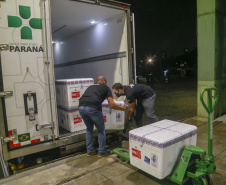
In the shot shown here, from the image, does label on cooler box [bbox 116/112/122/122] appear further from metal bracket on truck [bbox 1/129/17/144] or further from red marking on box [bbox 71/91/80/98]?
metal bracket on truck [bbox 1/129/17/144]

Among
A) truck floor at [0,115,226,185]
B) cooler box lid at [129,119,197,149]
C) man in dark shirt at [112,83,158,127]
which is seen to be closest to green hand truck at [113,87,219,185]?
cooler box lid at [129,119,197,149]

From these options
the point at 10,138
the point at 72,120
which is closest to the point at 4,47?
the point at 10,138

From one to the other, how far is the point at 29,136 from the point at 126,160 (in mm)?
1727

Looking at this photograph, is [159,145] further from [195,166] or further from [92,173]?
[92,173]

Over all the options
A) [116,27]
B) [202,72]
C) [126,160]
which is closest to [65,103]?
[126,160]

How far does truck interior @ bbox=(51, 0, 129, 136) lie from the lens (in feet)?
15.0

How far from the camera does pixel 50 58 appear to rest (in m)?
3.48

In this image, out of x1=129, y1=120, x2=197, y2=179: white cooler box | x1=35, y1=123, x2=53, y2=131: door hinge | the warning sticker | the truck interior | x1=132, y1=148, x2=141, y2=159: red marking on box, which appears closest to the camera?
x1=129, y1=120, x2=197, y2=179: white cooler box

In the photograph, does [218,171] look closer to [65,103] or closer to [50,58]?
[65,103]

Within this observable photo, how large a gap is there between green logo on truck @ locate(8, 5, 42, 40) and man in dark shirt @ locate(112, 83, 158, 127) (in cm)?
190

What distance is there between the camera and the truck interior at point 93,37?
457 centimetres

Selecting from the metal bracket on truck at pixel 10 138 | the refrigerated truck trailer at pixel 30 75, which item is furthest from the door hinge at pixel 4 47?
the metal bracket on truck at pixel 10 138

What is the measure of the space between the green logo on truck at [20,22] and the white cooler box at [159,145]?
2.33 meters

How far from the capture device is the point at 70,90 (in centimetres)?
414
